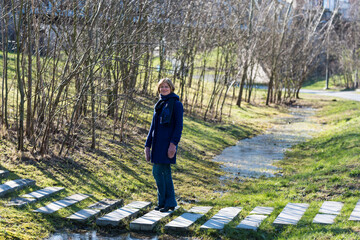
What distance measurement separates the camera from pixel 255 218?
7125mm

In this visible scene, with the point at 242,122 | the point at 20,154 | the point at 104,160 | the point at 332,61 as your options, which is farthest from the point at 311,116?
the point at 332,61

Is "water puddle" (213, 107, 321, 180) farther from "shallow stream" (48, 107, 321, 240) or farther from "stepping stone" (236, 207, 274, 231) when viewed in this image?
"stepping stone" (236, 207, 274, 231)

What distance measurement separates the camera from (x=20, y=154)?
9.59m

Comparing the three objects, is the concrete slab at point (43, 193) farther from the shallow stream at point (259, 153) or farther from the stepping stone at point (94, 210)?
the shallow stream at point (259, 153)

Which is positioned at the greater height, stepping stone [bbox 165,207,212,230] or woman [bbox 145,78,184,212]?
woman [bbox 145,78,184,212]

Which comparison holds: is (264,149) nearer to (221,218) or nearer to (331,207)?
(331,207)

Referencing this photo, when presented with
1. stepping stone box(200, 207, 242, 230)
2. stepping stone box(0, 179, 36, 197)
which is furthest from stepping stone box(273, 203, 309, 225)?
stepping stone box(0, 179, 36, 197)

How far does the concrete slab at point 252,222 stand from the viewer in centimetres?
665

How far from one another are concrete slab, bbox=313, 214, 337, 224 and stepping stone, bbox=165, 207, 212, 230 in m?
1.75

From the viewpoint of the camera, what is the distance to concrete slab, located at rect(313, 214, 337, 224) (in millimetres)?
6645

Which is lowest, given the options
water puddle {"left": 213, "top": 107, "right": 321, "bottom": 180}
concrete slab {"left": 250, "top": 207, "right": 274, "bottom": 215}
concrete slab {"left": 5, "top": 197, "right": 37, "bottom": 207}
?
water puddle {"left": 213, "top": 107, "right": 321, "bottom": 180}

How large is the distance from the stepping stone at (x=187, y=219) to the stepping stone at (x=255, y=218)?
2.37 ft

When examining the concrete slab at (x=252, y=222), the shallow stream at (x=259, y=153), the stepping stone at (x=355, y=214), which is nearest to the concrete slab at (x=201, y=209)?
the concrete slab at (x=252, y=222)

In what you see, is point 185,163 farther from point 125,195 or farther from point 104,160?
point 125,195
